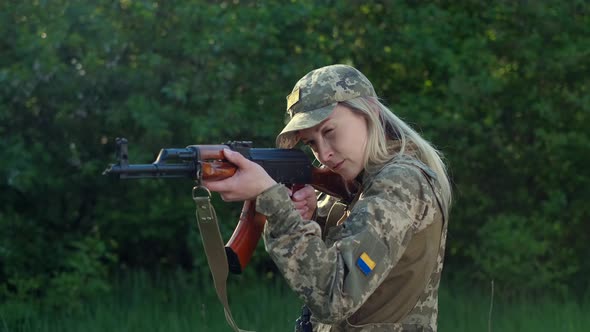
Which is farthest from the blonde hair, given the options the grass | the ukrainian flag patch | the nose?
the grass

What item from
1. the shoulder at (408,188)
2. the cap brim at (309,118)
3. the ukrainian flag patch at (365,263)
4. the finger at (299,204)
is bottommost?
the finger at (299,204)

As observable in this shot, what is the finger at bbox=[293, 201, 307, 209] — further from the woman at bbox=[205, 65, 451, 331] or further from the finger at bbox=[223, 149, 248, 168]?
the finger at bbox=[223, 149, 248, 168]

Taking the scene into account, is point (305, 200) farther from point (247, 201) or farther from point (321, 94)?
point (321, 94)

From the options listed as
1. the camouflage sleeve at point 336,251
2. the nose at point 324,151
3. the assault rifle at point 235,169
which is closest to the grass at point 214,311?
the assault rifle at point 235,169

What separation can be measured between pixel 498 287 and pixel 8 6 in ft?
13.3

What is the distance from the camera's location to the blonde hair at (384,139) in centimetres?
308

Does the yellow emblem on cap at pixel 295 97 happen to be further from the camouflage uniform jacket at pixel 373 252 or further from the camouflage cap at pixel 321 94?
the camouflage uniform jacket at pixel 373 252

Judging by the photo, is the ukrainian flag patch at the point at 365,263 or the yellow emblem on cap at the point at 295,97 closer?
the ukrainian flag patch at the point at 365,263

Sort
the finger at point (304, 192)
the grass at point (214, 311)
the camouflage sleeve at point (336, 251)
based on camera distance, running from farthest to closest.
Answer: the grass at point (214, 311) < the finger at point (304, 192) < the camouflage sleeve at point (336, 251)

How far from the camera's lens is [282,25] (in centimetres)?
722

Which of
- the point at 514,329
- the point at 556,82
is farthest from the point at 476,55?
the point at 514,329

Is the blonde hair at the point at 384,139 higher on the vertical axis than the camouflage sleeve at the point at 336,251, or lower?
higher

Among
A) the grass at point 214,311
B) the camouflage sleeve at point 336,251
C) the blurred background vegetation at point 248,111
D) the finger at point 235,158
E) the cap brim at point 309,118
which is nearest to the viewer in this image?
the camouflage sleeve at point 336,251

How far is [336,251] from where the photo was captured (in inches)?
111
